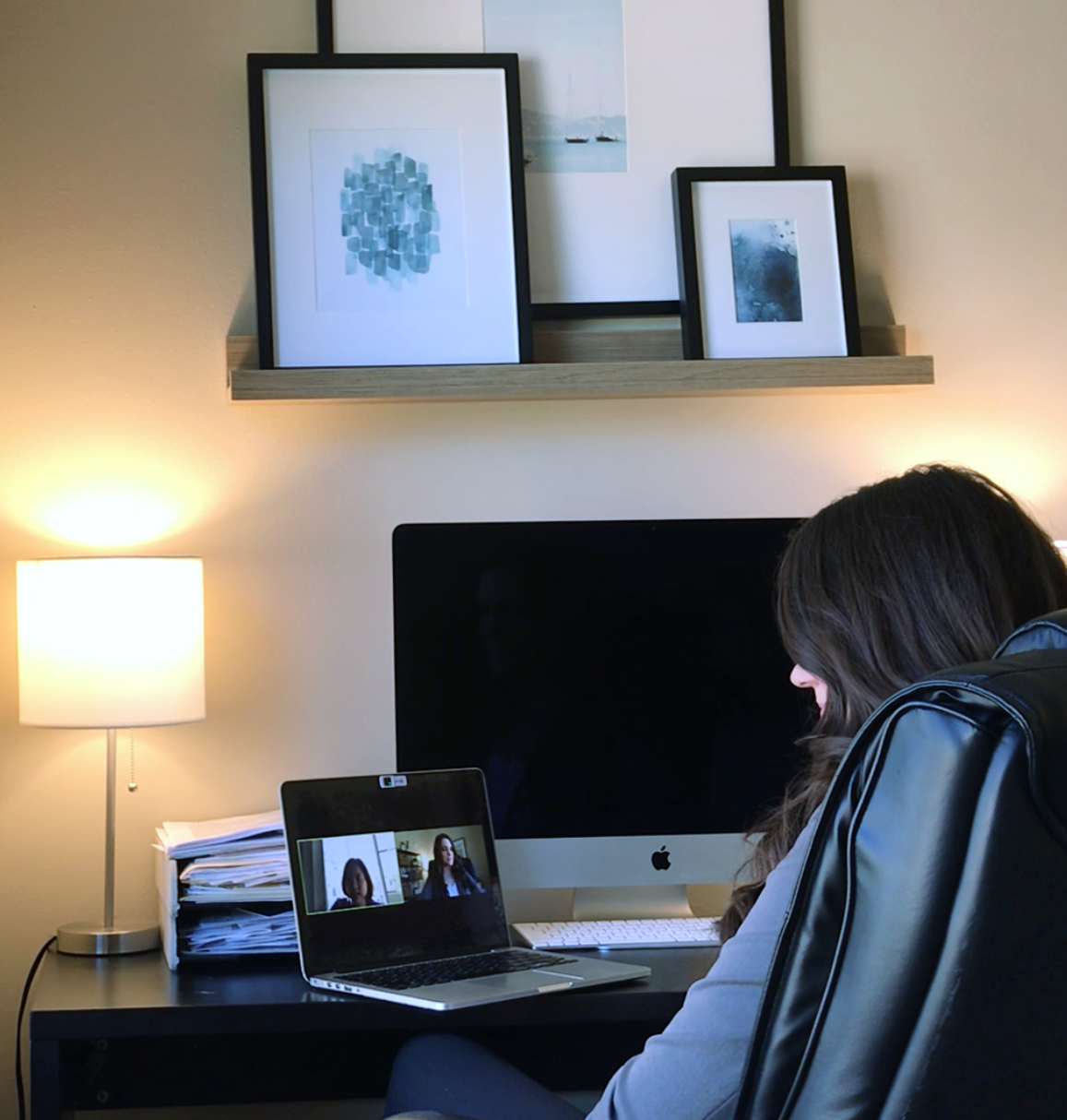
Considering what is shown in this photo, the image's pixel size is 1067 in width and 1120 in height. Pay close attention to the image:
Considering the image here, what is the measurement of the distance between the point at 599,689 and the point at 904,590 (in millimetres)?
818

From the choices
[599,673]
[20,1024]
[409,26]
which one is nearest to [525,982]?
[599,673]

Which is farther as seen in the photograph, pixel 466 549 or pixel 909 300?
pixel 909 300

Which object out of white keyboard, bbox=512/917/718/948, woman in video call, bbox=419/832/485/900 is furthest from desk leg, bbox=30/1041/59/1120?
white keyboard, bbox=512/917/718/948

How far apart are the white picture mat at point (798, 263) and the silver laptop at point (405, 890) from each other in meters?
0.83

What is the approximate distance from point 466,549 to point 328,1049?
748 mm

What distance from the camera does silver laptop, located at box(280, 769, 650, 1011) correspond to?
1714 mm

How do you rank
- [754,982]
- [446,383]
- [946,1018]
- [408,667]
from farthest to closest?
[446,383] → [408,667] → [754,982] → [946,1018]

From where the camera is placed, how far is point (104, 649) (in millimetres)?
1879

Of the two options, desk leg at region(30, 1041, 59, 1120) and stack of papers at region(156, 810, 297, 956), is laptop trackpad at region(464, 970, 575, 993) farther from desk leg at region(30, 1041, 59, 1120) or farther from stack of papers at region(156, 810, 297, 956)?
desk leg at region(30, 1041, 59, 1120)

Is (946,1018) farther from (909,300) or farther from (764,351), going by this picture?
(909,300)

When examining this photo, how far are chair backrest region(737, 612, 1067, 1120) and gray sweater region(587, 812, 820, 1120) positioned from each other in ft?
0.65

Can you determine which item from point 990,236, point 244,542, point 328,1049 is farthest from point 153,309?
point 990,236

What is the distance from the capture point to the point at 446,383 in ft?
6.87

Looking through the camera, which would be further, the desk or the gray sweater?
the desk
